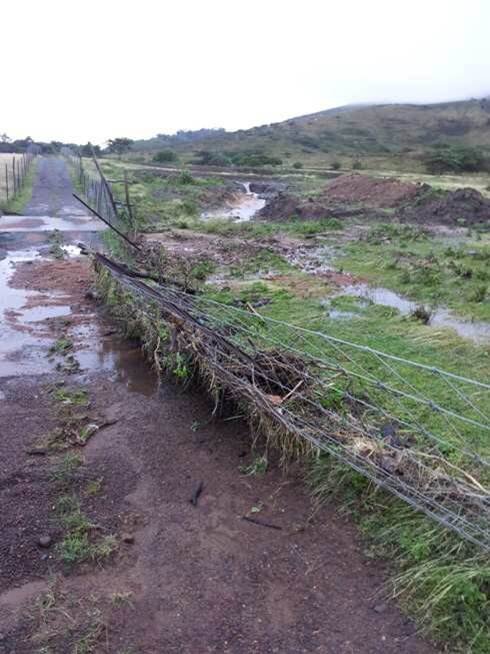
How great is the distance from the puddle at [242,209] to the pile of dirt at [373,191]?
165 inches

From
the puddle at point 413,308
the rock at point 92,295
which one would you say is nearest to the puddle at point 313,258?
the puddle at point 413,308

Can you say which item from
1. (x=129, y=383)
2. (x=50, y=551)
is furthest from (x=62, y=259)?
(x=50, y=551)

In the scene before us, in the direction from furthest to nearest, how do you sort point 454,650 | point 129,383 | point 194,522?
point 129,383 < point 194,522 < point 454,650

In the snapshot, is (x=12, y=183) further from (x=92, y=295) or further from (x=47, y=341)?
(x=47, y=341)

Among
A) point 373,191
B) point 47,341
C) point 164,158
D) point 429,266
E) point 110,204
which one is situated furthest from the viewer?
point 164,158

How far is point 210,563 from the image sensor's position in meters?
4.83

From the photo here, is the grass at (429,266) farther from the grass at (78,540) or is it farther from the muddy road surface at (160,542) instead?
the grass at (78,540)

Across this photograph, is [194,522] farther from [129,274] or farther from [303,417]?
[129,274]

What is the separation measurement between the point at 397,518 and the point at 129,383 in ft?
15.5

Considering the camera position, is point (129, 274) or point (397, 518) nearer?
point (397, 518)

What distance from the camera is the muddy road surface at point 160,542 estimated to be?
412 centimetres

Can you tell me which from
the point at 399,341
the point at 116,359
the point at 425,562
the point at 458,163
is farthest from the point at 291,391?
the point at 458,163

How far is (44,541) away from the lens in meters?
4.92

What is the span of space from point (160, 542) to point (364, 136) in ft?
282
